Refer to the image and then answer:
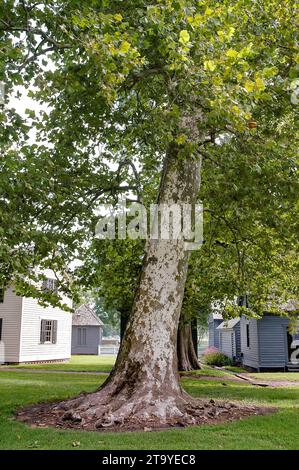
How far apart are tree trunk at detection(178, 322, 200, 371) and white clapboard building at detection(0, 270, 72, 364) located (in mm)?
8208

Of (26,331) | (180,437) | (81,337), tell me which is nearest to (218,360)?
(26,331)

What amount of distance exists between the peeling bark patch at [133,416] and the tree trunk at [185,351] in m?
14.8

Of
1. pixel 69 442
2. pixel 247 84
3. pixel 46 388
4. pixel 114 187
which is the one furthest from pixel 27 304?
pixel 247 84

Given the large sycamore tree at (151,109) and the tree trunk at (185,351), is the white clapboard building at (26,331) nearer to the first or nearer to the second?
the tree trunk at (185,351)

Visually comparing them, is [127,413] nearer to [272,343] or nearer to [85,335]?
[272,343]

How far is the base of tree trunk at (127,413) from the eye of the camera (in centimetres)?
847

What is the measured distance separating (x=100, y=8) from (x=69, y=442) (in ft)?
25.7

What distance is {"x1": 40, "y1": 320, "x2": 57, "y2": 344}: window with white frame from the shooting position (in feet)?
103

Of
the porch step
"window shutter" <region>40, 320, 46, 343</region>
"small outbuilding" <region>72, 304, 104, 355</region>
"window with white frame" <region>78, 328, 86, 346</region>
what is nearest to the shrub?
the porch step

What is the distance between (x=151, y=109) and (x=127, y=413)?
6.41 m

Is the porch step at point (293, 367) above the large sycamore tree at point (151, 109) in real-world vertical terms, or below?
below

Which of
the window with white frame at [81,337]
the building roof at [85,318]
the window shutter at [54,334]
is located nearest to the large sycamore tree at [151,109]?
the window shutter at [54,334]

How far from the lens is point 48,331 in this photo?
32.0 m
